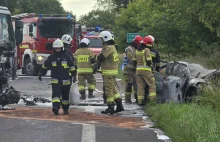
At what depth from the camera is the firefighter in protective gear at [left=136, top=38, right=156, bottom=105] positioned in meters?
13.4

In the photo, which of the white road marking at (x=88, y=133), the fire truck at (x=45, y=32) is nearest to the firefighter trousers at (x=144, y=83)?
the white road marking at (x=88, y=133)

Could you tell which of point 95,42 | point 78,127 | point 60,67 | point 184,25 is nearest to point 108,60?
point 60,67

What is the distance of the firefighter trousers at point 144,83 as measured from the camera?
1330cm

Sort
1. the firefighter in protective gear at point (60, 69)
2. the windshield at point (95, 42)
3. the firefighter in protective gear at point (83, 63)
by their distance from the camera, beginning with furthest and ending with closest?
the windshield at point (95, 42) → the firefighter in protective gear at point (83, 63) → the firefighter in protective gear at point (60, 69)

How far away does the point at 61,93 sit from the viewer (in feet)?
39.8

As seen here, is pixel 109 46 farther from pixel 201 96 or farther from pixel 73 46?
pixel 73 46

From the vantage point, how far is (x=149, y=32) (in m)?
26.6

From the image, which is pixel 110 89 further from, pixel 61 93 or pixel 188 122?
pixel 188 122

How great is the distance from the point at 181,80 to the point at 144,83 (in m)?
1.18

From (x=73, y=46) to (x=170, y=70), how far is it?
10442 millimetres

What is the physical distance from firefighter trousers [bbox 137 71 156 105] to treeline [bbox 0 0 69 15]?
35.2 meters

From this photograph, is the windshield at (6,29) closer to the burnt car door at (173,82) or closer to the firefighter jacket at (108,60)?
the firefighter jacket at (108,60)

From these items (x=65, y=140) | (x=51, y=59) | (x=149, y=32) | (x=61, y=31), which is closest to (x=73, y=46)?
(x=61, y=31)

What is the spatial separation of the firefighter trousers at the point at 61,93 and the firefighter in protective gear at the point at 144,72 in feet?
7.54
